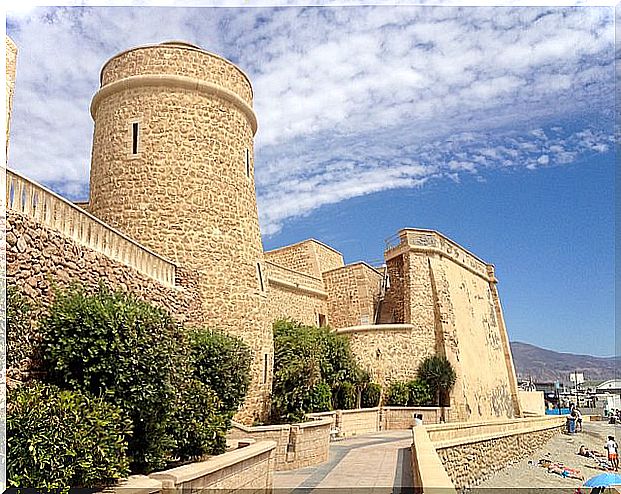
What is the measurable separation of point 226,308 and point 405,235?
46.2 feet

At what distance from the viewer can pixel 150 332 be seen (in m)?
7.52

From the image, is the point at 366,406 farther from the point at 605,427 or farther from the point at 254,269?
the point at 605,427

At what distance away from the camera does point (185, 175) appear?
1358 centimetres

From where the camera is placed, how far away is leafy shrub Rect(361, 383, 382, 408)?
2289 centimetres

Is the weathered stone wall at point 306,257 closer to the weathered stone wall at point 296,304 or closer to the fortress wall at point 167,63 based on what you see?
the weathered stone wall at point 296,304

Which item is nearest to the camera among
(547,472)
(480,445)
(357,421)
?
(480,445)

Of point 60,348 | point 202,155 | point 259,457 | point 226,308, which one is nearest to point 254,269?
point 226,308

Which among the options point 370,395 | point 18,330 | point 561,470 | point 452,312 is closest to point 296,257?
point 452,312

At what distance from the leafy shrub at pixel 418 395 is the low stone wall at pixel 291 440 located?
1056 cm

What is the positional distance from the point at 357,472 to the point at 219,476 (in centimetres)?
512

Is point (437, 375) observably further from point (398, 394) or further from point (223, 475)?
point (223, 475)

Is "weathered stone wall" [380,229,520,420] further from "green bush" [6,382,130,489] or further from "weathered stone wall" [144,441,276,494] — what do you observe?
"green bush" [6,382,130,489]

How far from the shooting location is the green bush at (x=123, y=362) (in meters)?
7.10

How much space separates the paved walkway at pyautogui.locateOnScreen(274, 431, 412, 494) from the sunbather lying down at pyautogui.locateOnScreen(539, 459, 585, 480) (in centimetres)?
906
